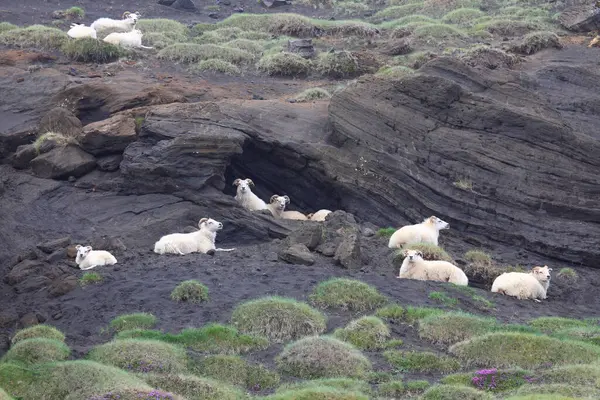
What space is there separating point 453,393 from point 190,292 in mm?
7025

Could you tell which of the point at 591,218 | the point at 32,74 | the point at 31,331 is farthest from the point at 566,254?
the point at 32,74

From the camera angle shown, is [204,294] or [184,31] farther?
[184,31]

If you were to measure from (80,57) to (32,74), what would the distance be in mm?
3357

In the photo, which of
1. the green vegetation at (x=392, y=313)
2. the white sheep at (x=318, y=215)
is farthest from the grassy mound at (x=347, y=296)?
the white sheep at (x=318, y=215)

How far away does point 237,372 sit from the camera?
623 inches

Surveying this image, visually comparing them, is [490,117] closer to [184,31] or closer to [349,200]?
[349,200]

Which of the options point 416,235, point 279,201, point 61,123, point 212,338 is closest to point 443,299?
point 416,235

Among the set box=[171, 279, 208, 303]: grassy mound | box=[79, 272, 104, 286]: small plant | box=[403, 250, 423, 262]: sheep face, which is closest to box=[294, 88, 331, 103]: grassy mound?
box=[403, 250, 423, 262]: sheep face

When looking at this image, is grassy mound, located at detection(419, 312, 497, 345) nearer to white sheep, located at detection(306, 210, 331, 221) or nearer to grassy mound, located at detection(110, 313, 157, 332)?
grassy mound, located at detection(110, 313, 157, 332)

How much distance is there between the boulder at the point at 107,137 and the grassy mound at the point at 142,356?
12417 mm

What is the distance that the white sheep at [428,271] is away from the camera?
22.3m

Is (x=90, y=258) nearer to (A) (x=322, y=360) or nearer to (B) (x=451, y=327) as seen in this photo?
(A) (x=322, y=360)

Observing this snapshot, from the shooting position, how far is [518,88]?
28.8 metres

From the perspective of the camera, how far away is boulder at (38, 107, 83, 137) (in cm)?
2914
